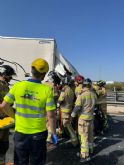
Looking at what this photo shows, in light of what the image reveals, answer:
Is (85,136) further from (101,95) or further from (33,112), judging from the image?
(101,95)

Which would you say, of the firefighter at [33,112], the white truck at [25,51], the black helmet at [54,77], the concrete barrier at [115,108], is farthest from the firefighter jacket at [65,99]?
the concrete barrier at [115,108]

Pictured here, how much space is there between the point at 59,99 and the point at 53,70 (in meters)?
1.30

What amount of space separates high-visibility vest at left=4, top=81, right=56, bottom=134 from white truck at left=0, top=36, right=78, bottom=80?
505 centimetres

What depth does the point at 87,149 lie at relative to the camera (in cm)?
730

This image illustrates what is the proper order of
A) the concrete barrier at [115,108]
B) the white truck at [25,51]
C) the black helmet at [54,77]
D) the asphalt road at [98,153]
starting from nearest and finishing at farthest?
the asphalt road at [98,153]
the black helmet at [54,77]
the white truck at [25,51]
the concrete barrier at [115,108]

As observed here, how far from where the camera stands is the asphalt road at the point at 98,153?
7207mm

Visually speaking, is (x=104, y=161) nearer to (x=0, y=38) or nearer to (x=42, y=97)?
(x=42, y=97)

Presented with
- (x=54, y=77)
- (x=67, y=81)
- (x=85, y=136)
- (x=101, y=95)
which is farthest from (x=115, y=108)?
(x=85, y=136)

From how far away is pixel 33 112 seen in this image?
14.9 feet

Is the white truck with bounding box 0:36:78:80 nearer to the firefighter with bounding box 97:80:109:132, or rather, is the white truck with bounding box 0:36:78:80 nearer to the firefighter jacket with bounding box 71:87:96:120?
the firefighter with bounding box 97:80:109:132

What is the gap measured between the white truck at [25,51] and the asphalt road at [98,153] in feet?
7.48

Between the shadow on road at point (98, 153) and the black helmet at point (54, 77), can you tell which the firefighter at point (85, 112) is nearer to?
the shadow on road at point (98, 153)

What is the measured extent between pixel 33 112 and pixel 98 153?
387 centimetres

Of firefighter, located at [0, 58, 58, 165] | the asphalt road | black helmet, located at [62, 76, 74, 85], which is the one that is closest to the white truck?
black helmet, located at [62, 76, 74, 85]
